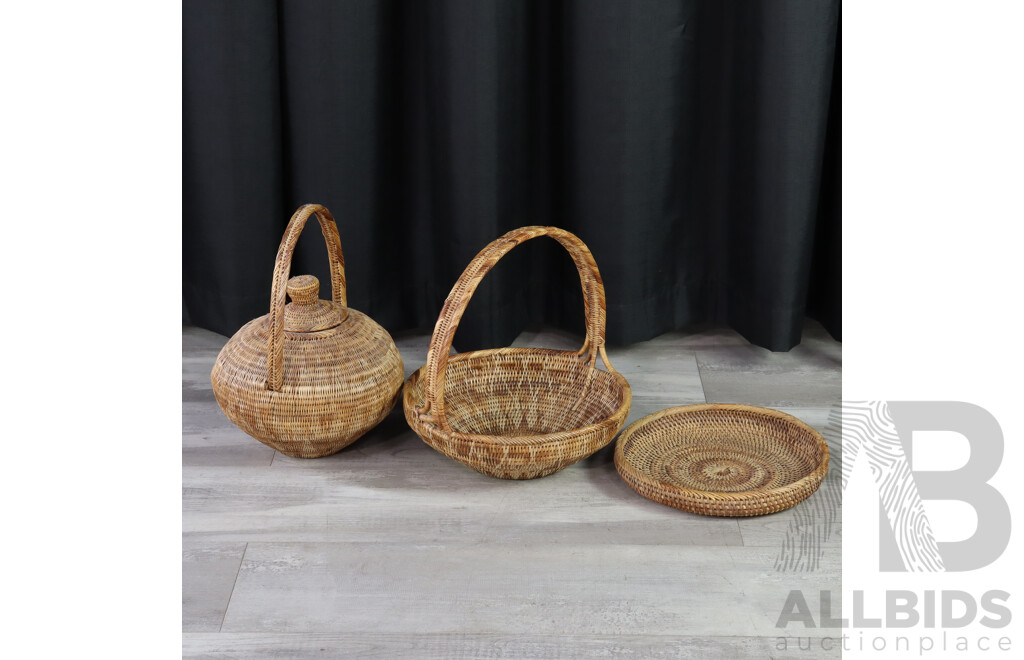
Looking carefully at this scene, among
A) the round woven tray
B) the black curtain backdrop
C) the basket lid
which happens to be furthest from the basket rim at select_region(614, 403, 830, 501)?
the basket lid

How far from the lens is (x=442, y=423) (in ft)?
4.78

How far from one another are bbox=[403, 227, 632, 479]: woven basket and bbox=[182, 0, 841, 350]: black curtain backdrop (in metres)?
0.21

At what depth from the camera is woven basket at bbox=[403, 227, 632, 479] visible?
1439mm

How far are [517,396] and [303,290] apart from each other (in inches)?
18.2

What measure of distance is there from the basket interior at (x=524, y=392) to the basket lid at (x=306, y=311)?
29cm

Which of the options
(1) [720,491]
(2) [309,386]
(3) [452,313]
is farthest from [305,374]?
(1) [720,491]

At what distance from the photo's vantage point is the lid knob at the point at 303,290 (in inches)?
59.7

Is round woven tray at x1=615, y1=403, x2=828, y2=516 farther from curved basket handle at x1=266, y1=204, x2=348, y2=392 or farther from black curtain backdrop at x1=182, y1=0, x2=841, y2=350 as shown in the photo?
curved basket handle at x1=266, y1=204, x2=348, y2=392

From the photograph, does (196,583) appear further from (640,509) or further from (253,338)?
(640,509)

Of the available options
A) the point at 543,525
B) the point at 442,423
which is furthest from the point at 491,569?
the point at 442,423

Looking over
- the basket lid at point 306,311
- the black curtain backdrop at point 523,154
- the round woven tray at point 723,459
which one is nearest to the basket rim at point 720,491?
the round woven tray at point 723,459

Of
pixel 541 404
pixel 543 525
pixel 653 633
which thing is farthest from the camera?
pixel 541 404

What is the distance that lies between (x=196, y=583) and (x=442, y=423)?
16.2 inches

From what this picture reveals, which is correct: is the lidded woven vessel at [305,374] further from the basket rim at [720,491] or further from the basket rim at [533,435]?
the basket rim at [720,491]
